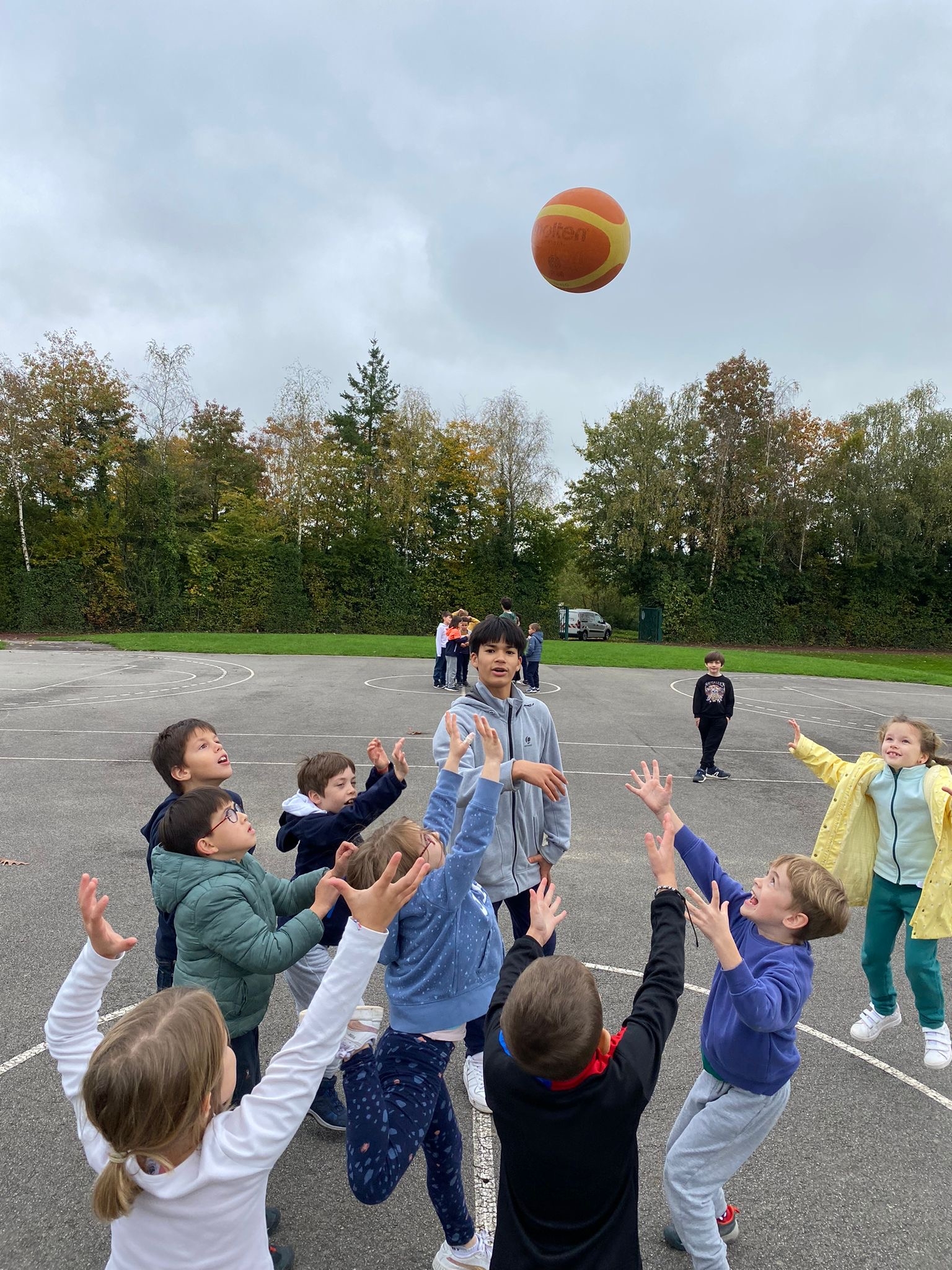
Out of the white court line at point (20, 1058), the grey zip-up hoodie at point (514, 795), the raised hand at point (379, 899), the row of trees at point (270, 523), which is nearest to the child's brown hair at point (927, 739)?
the grey zip-up hoodie at point (514, 795)

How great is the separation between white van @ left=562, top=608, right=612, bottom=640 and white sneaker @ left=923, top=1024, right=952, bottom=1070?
30649 mm

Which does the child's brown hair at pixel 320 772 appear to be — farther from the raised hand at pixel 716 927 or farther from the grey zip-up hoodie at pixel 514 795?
the raised hand at pixel 716 927

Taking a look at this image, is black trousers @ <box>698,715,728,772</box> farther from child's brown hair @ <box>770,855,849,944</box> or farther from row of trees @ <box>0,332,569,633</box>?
row of trees @ <box>0,332,569,633</box>

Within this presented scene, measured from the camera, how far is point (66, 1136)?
296cm

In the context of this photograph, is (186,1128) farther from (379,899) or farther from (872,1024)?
(872,1024)

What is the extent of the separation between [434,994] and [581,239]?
7.95 metres

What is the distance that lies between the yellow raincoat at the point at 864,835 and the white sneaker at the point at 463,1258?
243 cm

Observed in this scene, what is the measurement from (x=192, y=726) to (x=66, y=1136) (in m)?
1.68

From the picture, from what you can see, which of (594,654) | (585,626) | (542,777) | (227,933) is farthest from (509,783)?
(585,626)

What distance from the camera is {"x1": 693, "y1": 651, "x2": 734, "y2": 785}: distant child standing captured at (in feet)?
29.7

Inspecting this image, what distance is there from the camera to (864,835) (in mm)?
3869

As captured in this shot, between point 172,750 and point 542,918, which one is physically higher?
point 172,750

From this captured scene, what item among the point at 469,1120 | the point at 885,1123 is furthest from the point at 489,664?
the point at 885,1123

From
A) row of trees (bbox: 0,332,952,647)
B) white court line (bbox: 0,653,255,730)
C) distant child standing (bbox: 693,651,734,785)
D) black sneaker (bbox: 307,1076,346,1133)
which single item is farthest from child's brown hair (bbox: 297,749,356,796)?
row of trees (bbox: 0,332,952,647)
